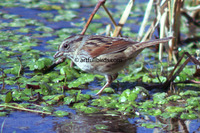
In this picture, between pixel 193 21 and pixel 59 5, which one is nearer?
pixel 193 21

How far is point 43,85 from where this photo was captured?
4789mm

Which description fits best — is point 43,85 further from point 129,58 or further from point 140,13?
point 140,13

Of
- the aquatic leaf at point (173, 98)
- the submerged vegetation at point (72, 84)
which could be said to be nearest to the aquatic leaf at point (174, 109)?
the submerged vegetation at point (72, 84)

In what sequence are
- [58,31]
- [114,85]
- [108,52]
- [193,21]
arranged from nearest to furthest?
[108,52] < [114,85] < [58,31] < [193,21]

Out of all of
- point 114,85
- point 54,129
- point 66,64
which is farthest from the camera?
point 66,64

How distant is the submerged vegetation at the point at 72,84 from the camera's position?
14.4 feet

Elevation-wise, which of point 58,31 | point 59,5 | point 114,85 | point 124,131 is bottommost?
point 124,131

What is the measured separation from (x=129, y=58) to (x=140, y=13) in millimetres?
4859

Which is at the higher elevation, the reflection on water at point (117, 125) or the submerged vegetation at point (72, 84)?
the submerged vegetation at point (72, 84)

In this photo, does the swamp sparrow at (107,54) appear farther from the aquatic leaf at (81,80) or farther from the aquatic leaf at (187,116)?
the aquatic leaf at (187,116)

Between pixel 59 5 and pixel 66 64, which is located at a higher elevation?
pixel 59 5

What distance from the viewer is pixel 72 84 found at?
5.09 metres

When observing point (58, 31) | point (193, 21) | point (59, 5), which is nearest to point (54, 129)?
point (58, 31)

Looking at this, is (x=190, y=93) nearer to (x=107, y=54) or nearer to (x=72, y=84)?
(x=107, y=54)
